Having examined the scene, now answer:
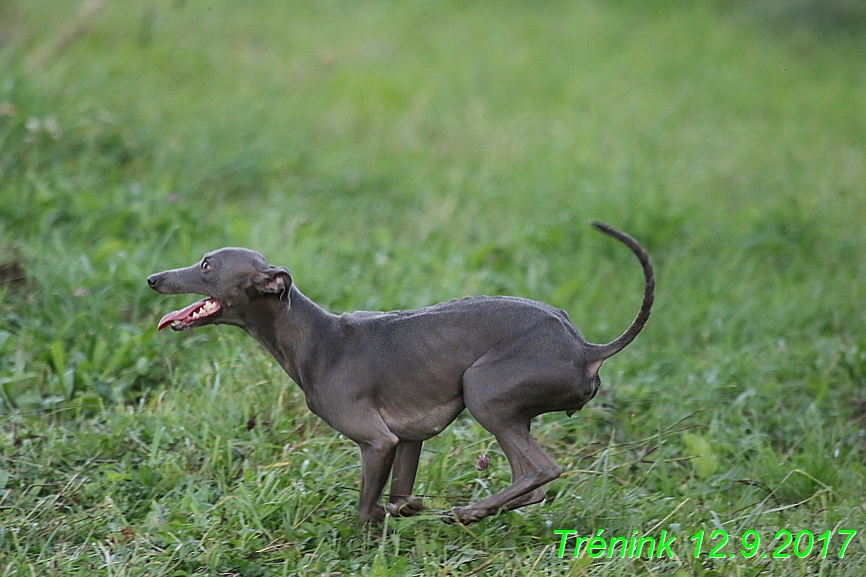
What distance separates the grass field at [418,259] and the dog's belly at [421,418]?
1.15ft

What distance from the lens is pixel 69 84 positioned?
729 cm

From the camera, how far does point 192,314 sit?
3.66 m

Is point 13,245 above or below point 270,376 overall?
above

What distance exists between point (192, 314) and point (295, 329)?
0.37 m

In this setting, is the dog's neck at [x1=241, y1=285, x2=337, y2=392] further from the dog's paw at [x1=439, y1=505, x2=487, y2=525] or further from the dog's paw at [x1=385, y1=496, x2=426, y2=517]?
the dog's paw at [x1=439, y1=505, x2=487, y2=525]

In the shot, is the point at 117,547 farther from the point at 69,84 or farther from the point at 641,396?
the point at 69,84

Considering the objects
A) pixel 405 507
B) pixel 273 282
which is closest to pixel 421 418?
pixel 405 507

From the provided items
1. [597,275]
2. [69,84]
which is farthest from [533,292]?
[69,84]

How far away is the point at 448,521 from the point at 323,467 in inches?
25.5

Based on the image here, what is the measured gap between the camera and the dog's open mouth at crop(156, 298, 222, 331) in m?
3.59

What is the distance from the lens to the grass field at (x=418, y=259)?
3799mm

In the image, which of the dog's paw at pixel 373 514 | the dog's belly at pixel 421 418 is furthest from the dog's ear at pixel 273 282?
the dog's paw at pixel 373 514

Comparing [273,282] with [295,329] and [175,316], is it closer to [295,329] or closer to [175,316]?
[295,329]

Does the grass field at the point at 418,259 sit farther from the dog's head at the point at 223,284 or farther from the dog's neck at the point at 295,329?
the dog's head at the point at 223,284
